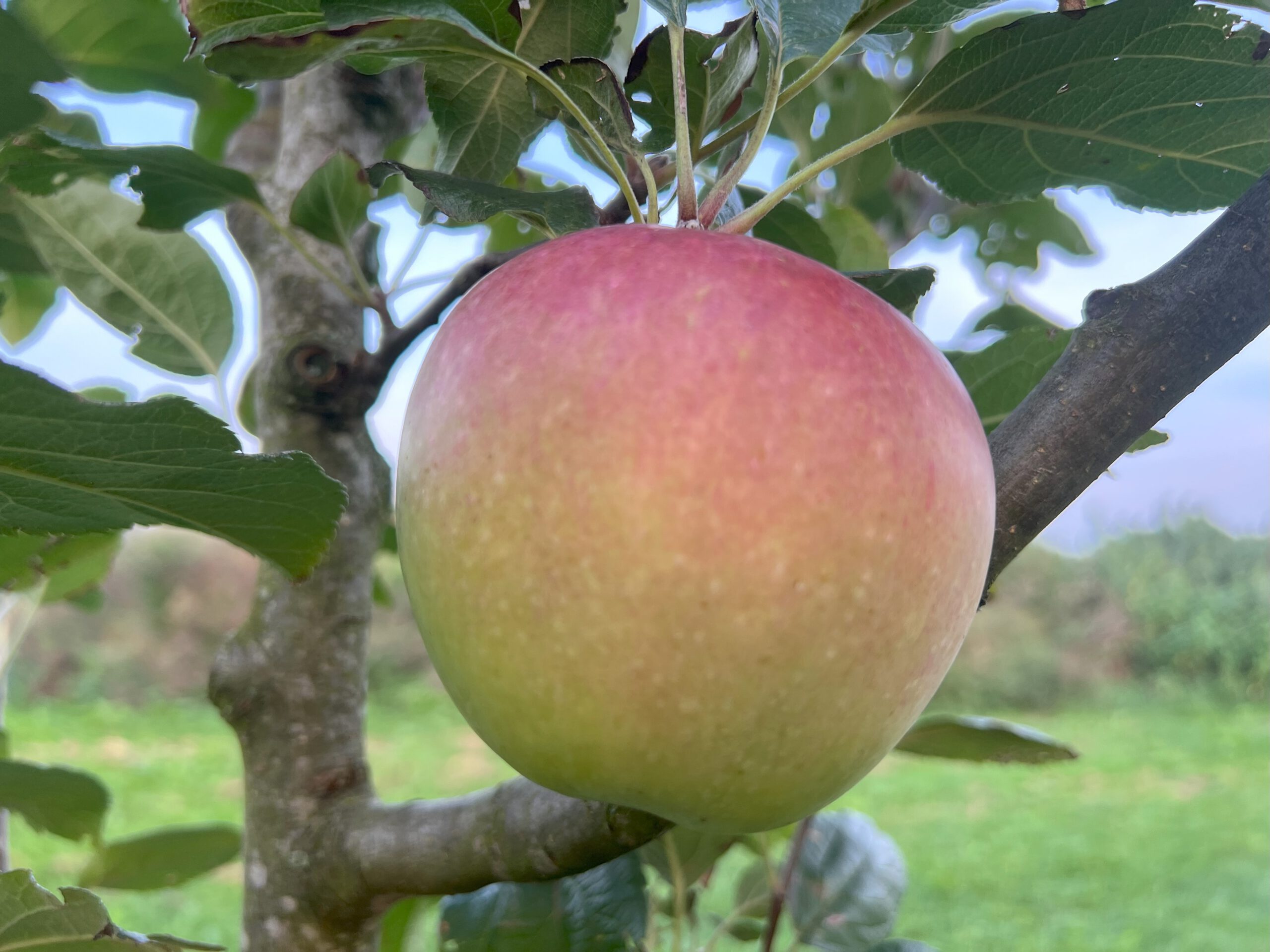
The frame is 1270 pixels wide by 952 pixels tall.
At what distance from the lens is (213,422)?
39cm

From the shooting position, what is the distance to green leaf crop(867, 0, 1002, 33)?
1.32 ft

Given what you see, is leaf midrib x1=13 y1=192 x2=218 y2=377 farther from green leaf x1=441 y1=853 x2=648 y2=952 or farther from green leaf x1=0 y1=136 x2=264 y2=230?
green leaf x1=441 y1=853 x2=648 y2=952

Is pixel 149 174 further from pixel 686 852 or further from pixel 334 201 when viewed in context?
pixel 686 852

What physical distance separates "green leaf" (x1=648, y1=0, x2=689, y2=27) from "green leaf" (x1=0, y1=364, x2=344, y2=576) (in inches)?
8.6

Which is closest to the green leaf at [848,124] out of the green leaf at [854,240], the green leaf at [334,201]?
the green leaf at [854,240]

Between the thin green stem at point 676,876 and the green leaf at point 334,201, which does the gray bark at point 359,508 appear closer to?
the green leaf at point 334,201

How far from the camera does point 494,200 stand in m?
0.40

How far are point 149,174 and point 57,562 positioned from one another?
13.1 inches

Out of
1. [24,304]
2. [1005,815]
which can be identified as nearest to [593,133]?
[24,304]

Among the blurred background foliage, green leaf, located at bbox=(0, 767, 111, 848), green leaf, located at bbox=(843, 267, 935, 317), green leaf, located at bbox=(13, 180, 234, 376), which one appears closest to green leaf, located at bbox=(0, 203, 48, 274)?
green leaf, located at bbox=(13, 180, 234, 376)

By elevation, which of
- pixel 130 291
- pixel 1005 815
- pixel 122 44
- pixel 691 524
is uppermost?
pixel 122 44

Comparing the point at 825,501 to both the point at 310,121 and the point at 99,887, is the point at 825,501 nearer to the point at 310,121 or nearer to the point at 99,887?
the point at 310,121

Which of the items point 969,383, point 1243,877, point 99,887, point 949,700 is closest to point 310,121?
point 969,383

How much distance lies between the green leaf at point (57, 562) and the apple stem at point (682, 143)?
1.24 feet
